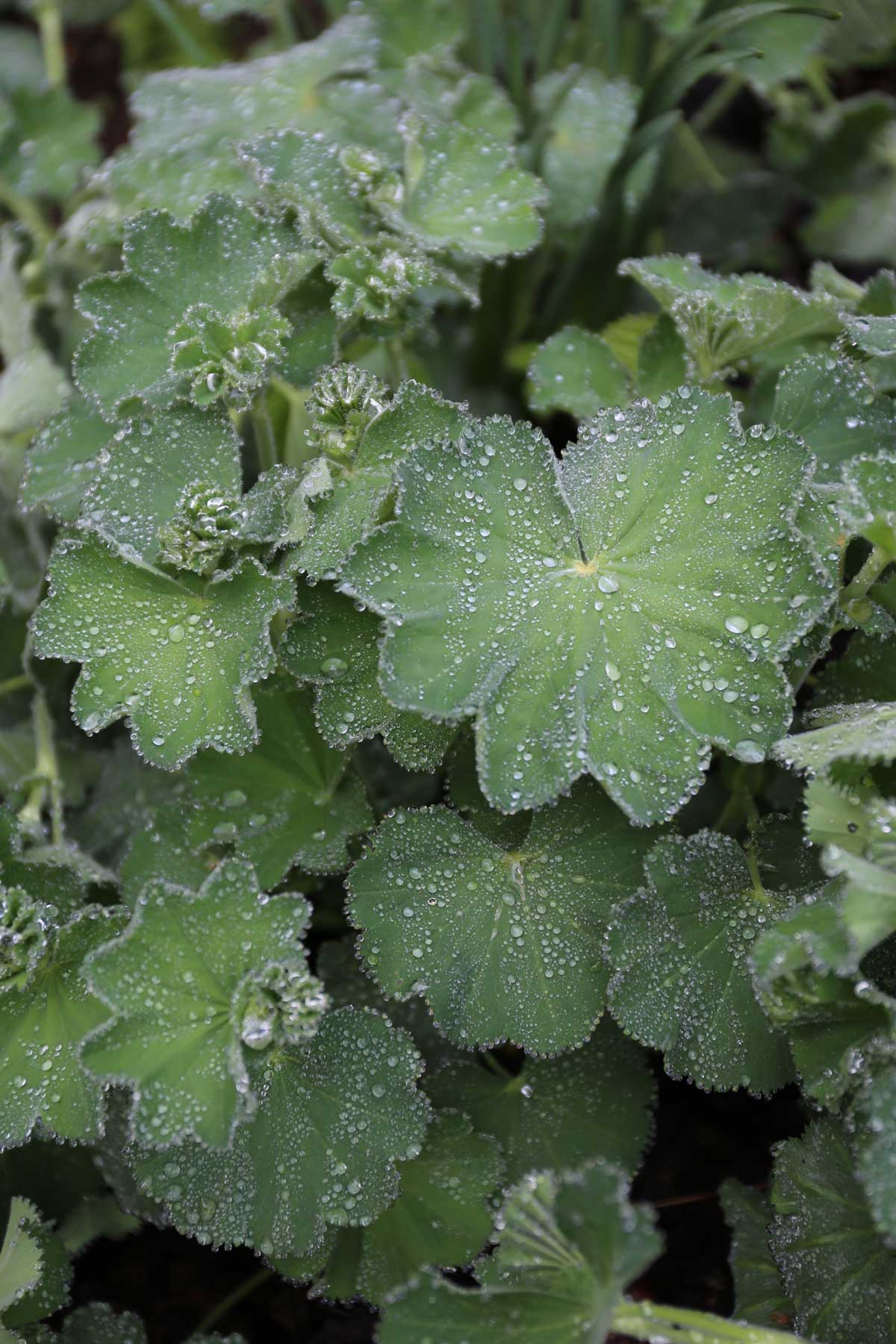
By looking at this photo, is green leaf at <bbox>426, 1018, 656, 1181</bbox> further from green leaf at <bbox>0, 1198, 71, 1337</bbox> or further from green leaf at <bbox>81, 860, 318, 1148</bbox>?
green leaf at <bbox>0, 1198, 71, 1337</bbox>

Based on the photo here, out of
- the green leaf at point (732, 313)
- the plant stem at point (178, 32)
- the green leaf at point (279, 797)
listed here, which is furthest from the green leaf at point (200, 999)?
the plant stem at point (178, 32)

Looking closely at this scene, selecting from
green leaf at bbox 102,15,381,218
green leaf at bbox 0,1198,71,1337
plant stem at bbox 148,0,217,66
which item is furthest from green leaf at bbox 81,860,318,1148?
plant stem at bbox 148,0,217,66

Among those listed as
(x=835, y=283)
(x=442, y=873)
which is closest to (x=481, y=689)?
(x=442, y=873)

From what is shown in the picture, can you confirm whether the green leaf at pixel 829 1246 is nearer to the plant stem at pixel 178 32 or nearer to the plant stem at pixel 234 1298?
the plant stem at pixel 234 1298

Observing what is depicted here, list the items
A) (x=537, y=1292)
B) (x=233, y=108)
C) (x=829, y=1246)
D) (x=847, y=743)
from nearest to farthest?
(x=537, y=1292) → (x=847, y=743) → (x=829, y=1246) → (x=233, y=108)

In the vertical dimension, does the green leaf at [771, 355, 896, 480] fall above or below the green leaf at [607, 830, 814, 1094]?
above

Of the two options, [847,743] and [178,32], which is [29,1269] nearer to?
[847,743]

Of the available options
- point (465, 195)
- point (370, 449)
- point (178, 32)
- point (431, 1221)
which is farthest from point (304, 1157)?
point (178, 32)
